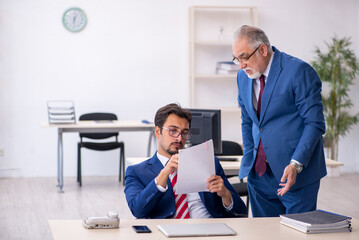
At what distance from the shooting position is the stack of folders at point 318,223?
220 centimetres

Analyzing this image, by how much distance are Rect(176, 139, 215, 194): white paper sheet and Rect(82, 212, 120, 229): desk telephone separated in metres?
0.34

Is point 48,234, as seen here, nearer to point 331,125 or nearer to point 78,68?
point 78,68

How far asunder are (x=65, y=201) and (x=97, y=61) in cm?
230

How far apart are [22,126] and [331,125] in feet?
13.7

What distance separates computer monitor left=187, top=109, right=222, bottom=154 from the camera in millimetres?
4195

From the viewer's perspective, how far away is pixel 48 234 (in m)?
4.65

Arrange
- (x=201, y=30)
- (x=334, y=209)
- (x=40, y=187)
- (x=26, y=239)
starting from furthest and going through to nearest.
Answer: (x=201, y=30)
(x=40, y=187)
(x=334, y=209)
(x=26, y=239)

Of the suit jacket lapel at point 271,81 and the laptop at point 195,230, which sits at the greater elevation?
the suit jacket lapel at point 271,81

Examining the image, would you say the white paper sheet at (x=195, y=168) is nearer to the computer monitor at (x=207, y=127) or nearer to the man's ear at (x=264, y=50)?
the man's ear at (x=264, y=50)

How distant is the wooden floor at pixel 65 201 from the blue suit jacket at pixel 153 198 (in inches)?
83.7

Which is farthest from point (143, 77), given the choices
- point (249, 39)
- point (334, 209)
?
point (249, 39)

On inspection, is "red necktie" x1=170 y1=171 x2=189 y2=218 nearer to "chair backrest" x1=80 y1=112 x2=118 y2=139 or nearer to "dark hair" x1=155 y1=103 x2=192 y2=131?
"dark hair" x1=155 y1=103 x2=192 y2=131

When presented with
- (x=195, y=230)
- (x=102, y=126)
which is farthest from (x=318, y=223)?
(x=102, y=126)

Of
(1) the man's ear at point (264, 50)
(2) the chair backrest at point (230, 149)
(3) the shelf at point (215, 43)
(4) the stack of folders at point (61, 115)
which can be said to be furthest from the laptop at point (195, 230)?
(3) the shelf at point (215, 43)
